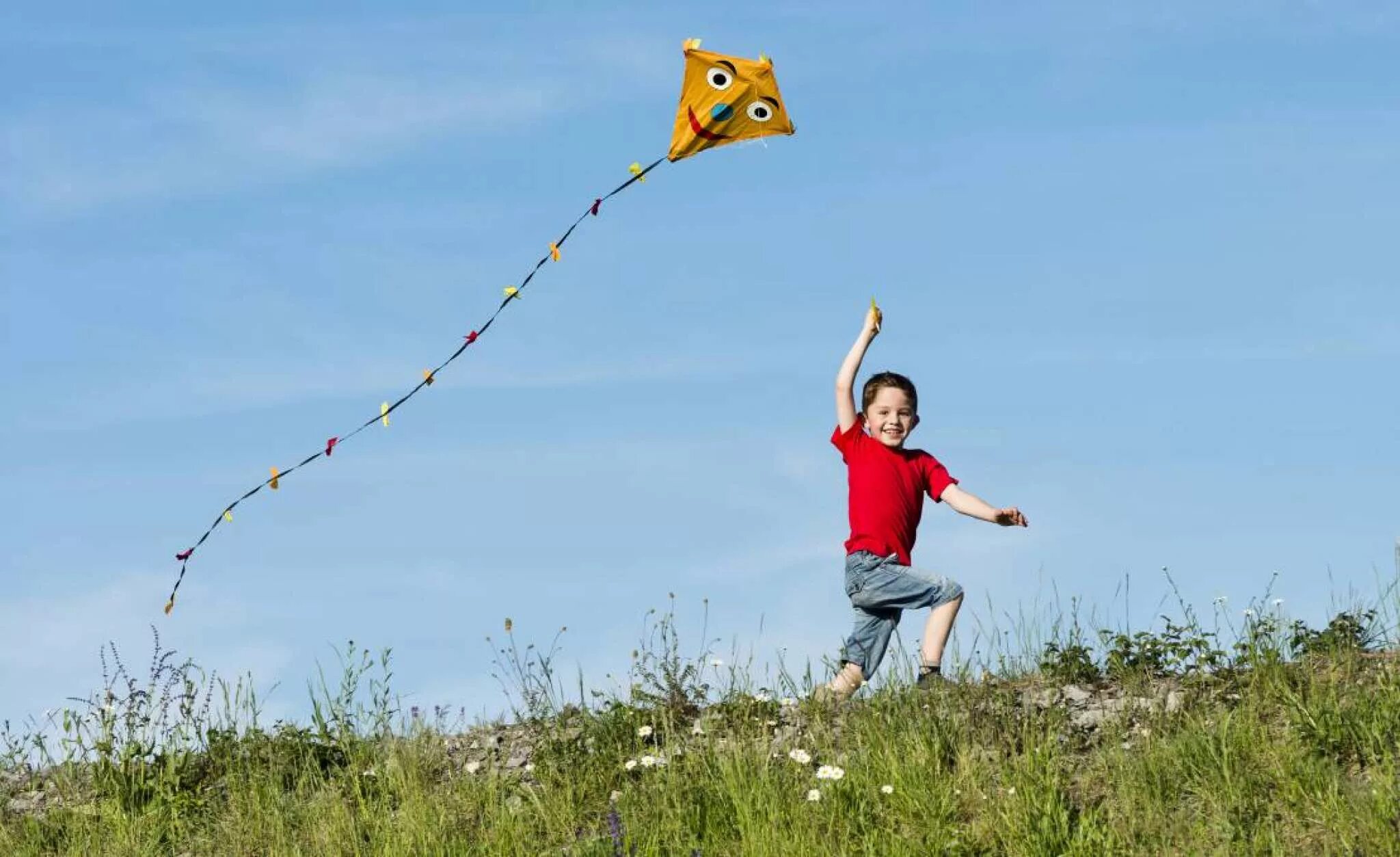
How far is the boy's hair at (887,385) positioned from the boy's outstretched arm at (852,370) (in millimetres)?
169

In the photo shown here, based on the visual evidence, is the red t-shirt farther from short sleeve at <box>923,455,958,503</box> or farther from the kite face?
the kite face

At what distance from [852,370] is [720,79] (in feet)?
6.06

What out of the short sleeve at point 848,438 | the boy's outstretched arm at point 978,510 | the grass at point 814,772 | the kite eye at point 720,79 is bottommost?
the grass at point 814,772

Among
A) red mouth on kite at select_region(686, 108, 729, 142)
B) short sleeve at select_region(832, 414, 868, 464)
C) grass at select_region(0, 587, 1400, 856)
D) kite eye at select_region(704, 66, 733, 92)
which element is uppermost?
kite eye at select_region(704, 66, 733, 92)

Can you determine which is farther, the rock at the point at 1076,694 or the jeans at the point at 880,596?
the jeans at the point at 880,596

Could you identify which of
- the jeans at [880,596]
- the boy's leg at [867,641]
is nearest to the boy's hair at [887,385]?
the jeans at [880,596]

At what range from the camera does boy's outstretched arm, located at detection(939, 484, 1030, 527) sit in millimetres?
8562

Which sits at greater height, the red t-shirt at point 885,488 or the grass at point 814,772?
the red t-shirt at point 885,488

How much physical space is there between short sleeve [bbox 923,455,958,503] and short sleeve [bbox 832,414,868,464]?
15.5 inches

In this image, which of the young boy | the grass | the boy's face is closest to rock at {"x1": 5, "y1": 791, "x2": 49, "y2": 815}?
the grass

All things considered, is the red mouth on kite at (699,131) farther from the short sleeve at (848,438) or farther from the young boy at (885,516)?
the short sleeve at (848,438)

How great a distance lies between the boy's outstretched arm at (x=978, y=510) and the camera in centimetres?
856

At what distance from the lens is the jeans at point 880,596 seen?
8461mm

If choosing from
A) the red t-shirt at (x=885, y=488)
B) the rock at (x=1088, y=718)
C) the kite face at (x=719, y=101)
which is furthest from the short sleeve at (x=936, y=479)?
the kite face at (x=719, y=101)
